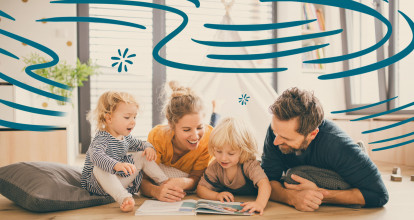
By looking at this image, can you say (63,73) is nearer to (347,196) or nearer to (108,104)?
(108,104)

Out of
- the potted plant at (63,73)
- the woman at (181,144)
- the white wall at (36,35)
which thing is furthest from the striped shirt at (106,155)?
the white wall at (36,35)

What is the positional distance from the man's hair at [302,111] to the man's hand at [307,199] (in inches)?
9.0

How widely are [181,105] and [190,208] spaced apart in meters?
0.46

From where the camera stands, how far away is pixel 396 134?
8.66ft

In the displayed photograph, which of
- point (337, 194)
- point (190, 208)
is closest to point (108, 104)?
point (190, 208)

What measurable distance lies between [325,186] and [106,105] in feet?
3.08

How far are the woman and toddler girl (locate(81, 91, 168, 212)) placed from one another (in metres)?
0.09

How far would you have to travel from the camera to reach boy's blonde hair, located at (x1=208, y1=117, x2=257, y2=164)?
1.35 m

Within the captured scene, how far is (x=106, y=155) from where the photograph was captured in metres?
1.30

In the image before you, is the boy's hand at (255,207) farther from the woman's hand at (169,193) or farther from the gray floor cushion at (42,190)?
the gray floor cushion at (42,190)

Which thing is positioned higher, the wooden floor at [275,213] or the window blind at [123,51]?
Answer: the window blind at [123,51]

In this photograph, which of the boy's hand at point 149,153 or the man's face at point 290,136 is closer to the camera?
the man's face at point 290,136

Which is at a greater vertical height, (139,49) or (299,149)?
(139,49)

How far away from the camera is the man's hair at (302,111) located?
1168 millimetres
